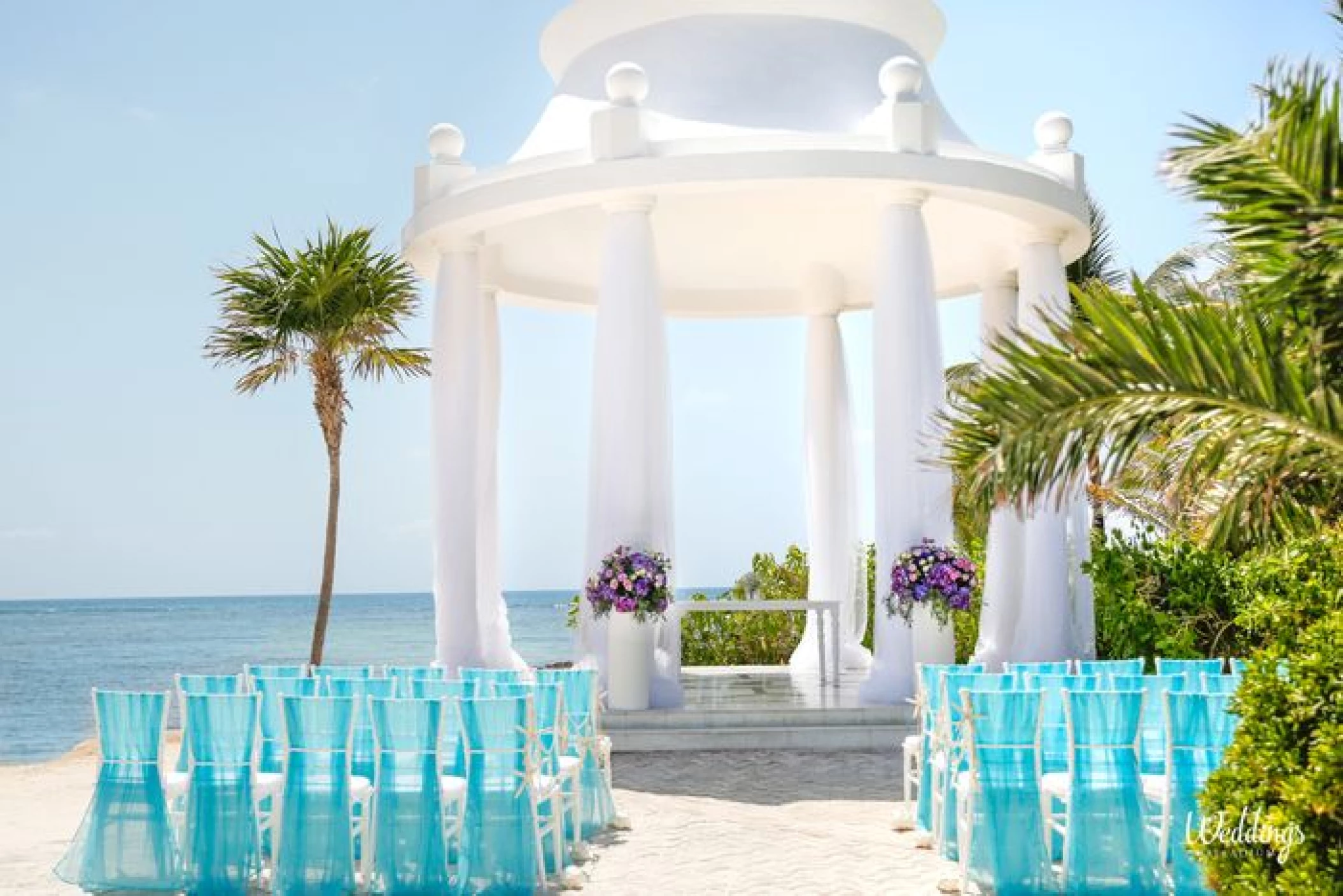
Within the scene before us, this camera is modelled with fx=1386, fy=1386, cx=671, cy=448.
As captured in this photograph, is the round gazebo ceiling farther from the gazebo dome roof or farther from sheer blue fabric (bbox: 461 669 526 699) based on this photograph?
sheer blue fabric (bbox: 461 669 526 699)

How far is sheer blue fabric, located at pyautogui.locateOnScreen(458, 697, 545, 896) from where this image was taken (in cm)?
895

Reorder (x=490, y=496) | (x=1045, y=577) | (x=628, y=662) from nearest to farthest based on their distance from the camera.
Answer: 1. (x=628, y=662)
2. (x=1045, y=577)
3. (x=490, y=496)

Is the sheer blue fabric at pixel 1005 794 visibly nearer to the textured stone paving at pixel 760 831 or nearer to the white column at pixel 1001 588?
the textured stone paving at pixel 760 831

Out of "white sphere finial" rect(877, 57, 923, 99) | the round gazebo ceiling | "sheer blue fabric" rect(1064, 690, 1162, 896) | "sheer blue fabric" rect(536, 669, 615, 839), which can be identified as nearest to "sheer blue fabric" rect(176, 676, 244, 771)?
"sheer blue fabric" rect(536, 669, 615, 839)

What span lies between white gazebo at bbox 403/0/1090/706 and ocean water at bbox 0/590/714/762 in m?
21.8

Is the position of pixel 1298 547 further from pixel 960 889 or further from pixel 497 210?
pixel 497 210

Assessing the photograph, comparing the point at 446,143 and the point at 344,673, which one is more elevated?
the point at 446,143

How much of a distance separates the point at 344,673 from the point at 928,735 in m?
5.24

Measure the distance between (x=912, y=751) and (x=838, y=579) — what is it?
37.2ft

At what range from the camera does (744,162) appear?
16.9 meters

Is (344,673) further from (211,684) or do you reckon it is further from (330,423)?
(330,423)

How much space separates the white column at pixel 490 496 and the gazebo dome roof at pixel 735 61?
334 cm

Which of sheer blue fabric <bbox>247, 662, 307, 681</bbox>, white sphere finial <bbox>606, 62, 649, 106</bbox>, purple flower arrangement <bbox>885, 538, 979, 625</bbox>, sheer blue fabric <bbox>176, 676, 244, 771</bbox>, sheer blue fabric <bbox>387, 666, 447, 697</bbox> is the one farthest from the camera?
white sphere finial <bbox>606, 62, 649, 106</bbox>

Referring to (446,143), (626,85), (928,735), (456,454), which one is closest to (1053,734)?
(928,735)
